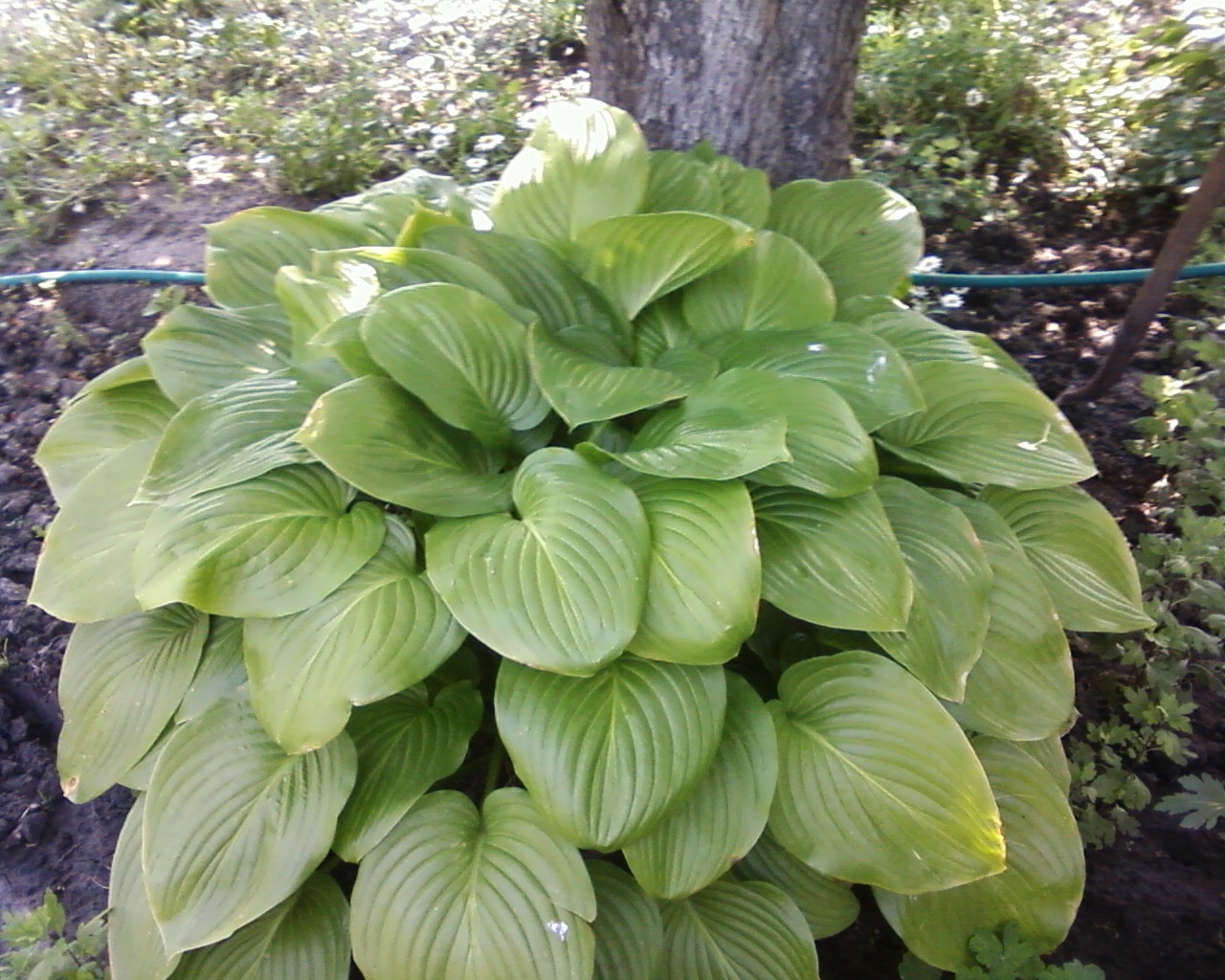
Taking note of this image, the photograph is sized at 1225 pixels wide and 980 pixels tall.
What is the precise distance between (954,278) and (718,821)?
6.21 feet

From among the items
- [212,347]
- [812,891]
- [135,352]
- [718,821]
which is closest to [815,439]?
[718,821]

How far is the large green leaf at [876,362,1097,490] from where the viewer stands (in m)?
1.23

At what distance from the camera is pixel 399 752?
1102mm

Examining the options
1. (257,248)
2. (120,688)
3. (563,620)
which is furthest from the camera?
(257,248)

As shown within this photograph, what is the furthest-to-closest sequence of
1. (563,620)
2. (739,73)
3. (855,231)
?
(739,73)
(855,231)
(563,620)

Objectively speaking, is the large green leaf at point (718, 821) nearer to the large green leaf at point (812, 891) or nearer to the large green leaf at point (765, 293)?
the large green leaf at point (812, 891)

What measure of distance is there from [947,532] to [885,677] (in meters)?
0.24

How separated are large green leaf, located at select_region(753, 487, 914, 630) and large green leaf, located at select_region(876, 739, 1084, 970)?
37 centimetres

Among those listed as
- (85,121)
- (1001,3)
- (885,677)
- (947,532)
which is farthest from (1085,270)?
(85,121)

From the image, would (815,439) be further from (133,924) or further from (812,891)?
(133,924)

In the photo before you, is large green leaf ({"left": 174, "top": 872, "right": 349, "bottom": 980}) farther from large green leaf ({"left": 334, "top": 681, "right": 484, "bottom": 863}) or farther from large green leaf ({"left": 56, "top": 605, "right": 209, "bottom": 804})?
large green leaf ({"left": 56, "top": 605, "right": 209, "bottom": 804})

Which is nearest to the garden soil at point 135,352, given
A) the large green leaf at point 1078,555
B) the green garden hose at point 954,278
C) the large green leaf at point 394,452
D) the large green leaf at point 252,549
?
the green garden hose at point 954,278

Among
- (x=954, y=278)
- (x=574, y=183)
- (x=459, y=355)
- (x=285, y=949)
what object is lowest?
(x=285, y=949)

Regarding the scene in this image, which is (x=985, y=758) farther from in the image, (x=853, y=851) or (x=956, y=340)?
(x=956, y=340)
